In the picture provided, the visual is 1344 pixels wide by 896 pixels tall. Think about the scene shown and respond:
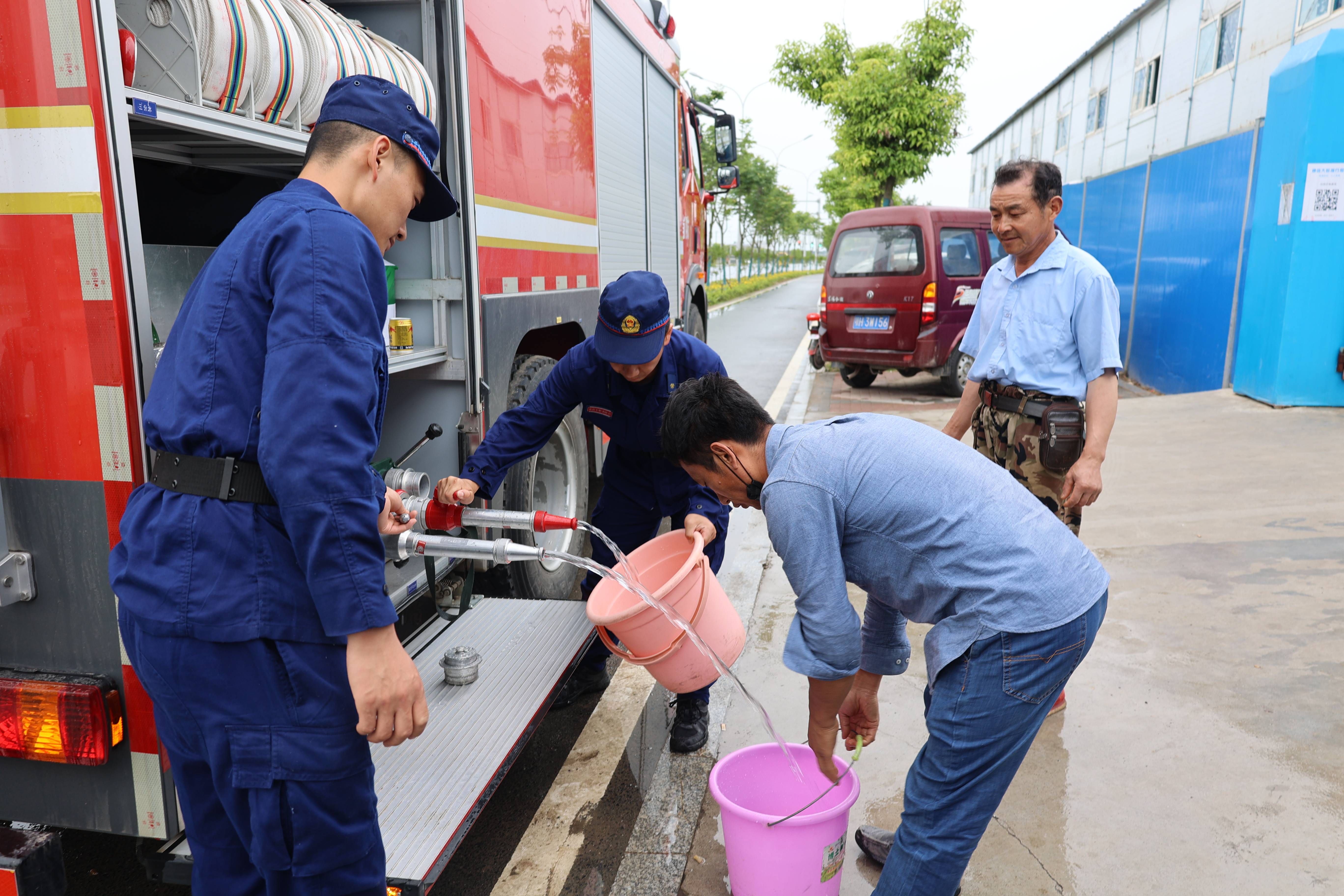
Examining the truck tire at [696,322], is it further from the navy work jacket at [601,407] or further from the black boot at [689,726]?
the black boot at [689,726]

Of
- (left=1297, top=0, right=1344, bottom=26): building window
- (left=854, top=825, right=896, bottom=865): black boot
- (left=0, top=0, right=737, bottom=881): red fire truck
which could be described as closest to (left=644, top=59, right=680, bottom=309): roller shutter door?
(left=0, top=0, right=737, bottom=881): red fire truck

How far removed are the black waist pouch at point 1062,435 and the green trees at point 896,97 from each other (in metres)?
19.8

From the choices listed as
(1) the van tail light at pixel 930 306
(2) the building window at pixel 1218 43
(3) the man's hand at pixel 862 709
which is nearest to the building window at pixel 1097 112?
(2) the building window at pixel 1218 43

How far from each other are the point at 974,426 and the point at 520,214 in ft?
6.65

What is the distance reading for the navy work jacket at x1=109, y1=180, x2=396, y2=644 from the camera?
1506mm

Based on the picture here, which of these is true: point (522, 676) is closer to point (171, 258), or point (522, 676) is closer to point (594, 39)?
point (171, 258)

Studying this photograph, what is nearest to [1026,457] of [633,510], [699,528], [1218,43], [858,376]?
[699,528]

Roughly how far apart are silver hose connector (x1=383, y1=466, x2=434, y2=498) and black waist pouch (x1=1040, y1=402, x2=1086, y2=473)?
2176 millimetres

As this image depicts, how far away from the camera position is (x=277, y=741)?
163 centimetres

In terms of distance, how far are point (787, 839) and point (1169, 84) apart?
16.5m

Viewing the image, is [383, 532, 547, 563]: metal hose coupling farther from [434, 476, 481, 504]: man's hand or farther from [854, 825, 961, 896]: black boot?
[854, 825, 961, 896]: black boot

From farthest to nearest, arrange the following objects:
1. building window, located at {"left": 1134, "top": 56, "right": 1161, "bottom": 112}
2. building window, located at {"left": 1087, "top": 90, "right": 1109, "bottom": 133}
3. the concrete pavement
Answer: building window, located at {"left": 1087, "top": 90, "right": 1109, "bottom": 133}, building window, located at {"left": 1134, "top": 56, "right": 1161, "bottom": 112}, the concrete pavement

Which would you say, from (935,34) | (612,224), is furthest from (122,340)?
(935,34)

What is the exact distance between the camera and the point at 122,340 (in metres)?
1.81
